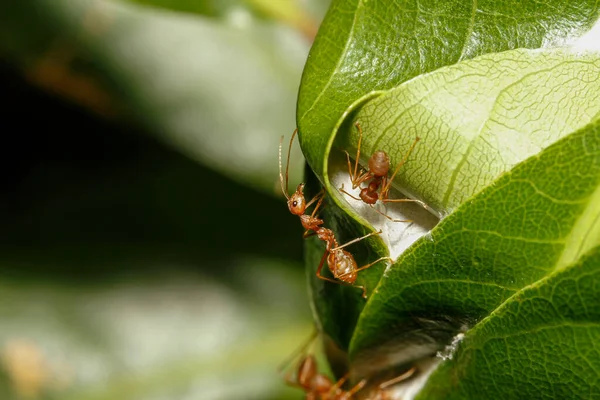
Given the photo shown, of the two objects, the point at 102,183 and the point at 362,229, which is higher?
the point at 102,183

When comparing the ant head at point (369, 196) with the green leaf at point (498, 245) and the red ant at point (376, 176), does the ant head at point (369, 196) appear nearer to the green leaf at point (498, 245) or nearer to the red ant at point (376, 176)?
the red ant at point (376, 176)

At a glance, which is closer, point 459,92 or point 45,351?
point 459,92

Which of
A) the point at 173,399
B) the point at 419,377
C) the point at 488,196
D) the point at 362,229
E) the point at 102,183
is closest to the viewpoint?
the point at 488,196

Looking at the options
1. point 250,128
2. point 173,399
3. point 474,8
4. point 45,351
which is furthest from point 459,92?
point 45,351

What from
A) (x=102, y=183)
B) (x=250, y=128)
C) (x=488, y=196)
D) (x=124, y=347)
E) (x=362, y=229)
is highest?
(x=102, y=183)

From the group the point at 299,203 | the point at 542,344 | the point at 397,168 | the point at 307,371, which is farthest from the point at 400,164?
the point at 307,371

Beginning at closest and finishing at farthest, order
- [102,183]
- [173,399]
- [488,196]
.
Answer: [488,196] → [173,399] → [102,183]

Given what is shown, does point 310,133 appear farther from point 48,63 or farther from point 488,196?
point 48,63
